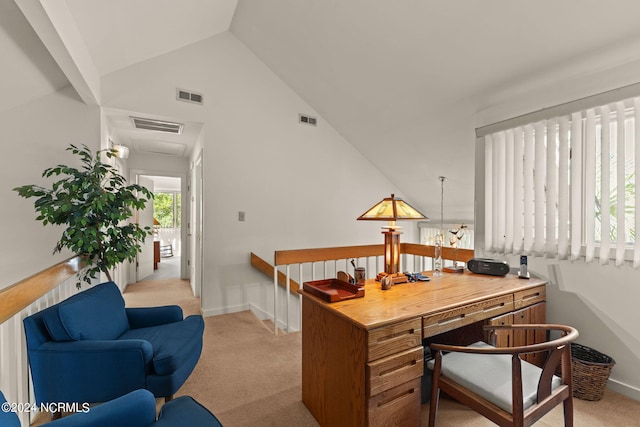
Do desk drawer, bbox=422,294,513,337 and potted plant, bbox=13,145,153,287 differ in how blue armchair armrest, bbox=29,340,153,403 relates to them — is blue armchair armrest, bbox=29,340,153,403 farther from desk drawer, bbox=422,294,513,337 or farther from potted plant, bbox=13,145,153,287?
desk drawer, bbox=422,294,513,337

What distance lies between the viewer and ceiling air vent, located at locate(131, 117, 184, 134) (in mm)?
3539

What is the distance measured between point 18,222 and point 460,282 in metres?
3.99

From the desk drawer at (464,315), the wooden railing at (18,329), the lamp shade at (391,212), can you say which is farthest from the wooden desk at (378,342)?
the wooden railing at (18,329)

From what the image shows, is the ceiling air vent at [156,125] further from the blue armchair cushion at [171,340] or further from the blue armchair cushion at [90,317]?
the blue armchair cushion at [171,340]

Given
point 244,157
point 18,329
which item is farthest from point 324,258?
point 18,329

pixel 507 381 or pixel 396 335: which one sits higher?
pixel 396 335

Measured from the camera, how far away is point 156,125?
3.69 metres

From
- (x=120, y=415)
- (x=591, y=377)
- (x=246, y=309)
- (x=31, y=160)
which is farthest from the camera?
(x=246, y=309)

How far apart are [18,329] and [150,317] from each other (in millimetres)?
735

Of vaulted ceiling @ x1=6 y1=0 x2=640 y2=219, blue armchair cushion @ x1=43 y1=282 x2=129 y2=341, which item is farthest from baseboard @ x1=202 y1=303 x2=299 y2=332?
vaulted ceiling @ x1=6 y1=0 x2=640 y2=219

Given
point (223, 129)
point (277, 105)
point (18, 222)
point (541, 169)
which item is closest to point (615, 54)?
point (541, 169)

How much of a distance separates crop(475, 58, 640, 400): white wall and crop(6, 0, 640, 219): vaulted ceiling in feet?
0.24

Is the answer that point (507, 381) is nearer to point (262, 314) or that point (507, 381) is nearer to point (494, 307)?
point (494, 307)

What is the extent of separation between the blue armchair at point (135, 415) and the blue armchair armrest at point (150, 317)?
1.13m
